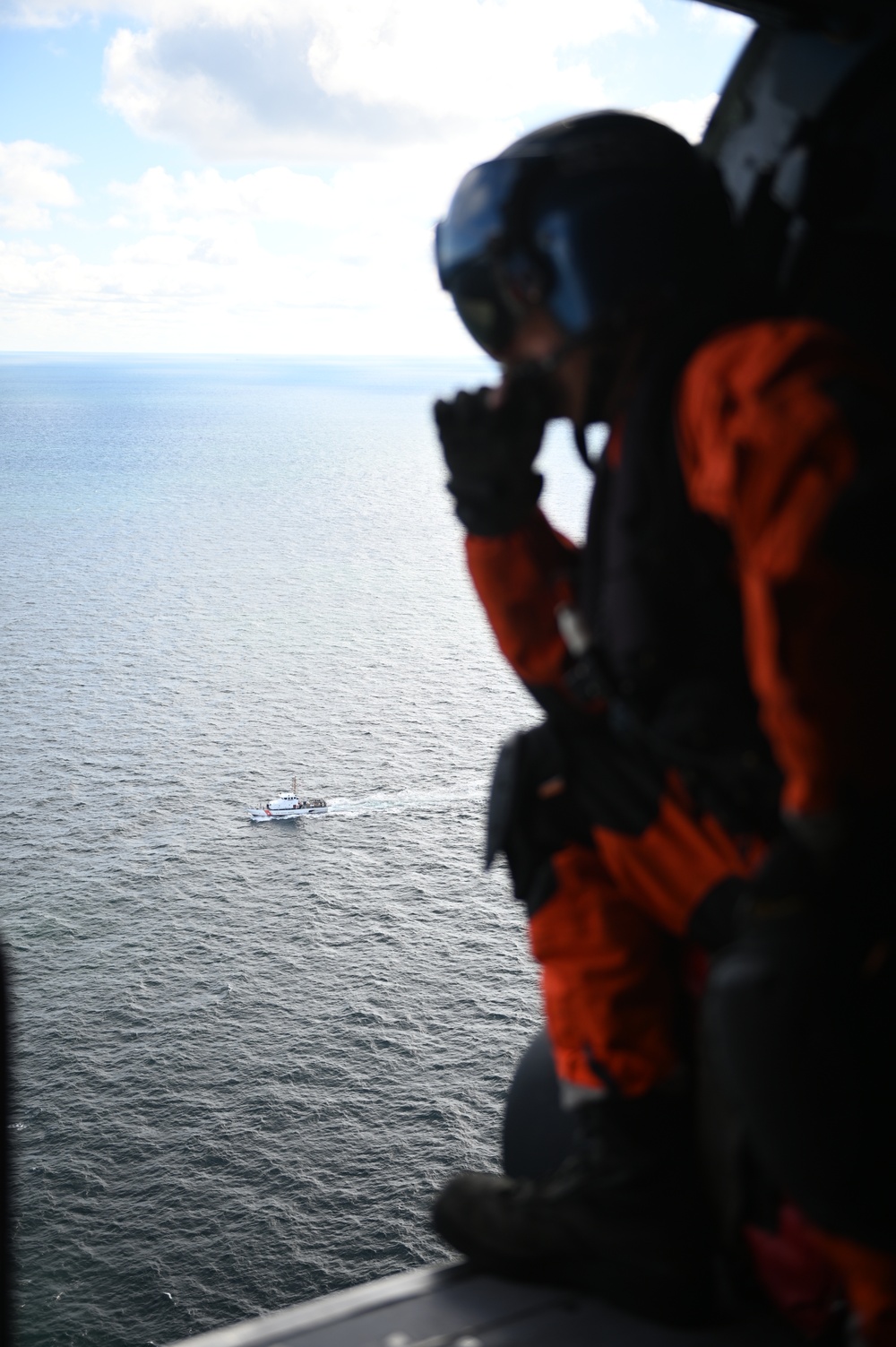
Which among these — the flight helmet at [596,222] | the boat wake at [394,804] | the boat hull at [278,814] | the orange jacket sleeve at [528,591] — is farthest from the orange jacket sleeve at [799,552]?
the boat hull at [278,814]

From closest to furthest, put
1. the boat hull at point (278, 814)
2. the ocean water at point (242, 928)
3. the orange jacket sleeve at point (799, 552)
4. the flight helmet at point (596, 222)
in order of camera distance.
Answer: the orange jacket sleeve at point (799, 552) < the flight helmet at point (596, 222) < the ocean water at point (242, 928) < the boat hull at point (278, 814)

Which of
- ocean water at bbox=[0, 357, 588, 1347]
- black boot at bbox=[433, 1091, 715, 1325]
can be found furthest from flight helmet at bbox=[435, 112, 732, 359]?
ocean water at bbox=[0, 357, 588, 1347]

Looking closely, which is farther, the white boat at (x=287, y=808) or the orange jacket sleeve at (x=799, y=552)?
the white boat at (x=287, y=808)

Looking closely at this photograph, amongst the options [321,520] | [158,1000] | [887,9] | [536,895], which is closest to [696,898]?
[536,895]

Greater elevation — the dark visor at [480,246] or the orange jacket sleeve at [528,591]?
the dark visor at [480,246]

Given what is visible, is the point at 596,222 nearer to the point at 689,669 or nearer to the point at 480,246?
the point at 480,246

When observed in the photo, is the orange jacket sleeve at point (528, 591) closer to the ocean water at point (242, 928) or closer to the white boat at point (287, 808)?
the ocean water at point (242, 928)

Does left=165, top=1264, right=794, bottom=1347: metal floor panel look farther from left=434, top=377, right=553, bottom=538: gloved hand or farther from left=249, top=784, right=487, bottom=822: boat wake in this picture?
left=249, top=784, right=487, bottom=822: boat wake
